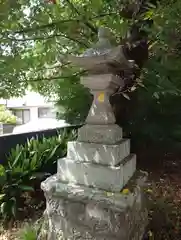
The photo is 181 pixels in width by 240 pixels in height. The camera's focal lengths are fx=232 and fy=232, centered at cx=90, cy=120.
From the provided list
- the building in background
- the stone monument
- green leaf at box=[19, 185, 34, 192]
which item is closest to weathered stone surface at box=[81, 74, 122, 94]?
the stone monument

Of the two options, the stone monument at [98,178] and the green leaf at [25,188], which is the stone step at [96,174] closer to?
the stone monument at [98,178]

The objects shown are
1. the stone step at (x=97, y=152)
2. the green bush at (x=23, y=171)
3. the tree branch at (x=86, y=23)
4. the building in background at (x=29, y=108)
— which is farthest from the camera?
the building in background at (x=29, y=108)

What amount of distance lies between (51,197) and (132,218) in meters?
0.88

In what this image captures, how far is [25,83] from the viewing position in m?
3.02

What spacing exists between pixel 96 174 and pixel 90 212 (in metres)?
0.37

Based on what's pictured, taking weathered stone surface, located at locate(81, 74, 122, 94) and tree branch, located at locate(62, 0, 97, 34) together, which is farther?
tree branch, located at locate(62, 0, 97, 34)

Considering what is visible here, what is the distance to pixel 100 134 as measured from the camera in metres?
2.39

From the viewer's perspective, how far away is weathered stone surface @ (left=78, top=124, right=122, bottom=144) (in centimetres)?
237

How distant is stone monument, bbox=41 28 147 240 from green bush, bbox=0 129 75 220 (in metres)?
1.05

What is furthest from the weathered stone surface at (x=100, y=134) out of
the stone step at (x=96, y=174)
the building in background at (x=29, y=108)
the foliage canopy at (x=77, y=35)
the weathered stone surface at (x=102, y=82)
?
the building in background at (x=29, y=108)

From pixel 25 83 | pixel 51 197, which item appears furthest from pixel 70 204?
pixel 25 83

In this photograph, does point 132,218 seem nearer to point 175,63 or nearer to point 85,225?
point 85,225

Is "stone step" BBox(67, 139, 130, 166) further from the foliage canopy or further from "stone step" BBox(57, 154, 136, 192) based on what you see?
the foliage canopy

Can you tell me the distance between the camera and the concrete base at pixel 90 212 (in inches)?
86.4
